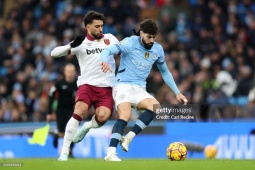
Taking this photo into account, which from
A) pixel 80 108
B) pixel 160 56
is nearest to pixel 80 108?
pixel 80 108

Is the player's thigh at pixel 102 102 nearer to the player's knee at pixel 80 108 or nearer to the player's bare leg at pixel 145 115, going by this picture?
the player's knee at pixel 80 108

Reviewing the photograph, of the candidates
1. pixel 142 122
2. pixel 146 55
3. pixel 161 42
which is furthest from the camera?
pixel 161 42

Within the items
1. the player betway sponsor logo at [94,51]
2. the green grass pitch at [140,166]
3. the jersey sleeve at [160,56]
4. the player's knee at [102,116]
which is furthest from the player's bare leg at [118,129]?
the player betway sponsor logo at [94,51]

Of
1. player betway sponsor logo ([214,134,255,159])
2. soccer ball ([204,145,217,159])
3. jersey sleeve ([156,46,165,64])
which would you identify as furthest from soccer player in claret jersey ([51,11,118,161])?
player betway sponsor logo ([214,134,255,159])

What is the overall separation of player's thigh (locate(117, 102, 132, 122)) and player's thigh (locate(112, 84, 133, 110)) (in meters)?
0.06

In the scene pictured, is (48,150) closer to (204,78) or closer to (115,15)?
(204,78)

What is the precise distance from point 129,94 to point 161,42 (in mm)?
11578

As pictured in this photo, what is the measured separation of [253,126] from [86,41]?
638cm

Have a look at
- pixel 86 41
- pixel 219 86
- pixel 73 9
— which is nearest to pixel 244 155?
pixel 219 86

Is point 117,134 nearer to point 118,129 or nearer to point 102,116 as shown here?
point 118,129

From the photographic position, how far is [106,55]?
45.0ft

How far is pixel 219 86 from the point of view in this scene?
23328mm

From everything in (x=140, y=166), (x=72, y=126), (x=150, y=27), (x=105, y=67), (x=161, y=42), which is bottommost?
(x=140, y=166)

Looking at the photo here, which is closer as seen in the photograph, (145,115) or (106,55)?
(106,55)
